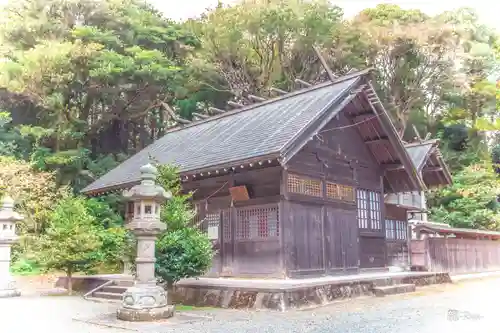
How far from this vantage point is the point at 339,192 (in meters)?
14.7

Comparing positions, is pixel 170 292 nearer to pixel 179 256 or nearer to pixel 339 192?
pixel 179 256

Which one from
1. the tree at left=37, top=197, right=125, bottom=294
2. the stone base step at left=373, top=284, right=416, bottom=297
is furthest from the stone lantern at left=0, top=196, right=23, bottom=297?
the stone base step at left=373, top=284, right=416, bottom=297

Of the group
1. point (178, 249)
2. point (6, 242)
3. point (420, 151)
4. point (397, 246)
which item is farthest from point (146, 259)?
point (420, 151)

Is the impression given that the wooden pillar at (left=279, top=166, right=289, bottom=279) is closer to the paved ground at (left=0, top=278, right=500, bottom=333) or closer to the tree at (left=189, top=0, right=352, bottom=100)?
the paved ground at (left=0, top=278, right=500, bottom=333)

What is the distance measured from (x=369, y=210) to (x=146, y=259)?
932cm

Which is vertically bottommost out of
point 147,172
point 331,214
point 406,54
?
point 331,214

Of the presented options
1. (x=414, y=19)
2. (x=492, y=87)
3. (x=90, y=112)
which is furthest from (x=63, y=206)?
(x=492, y=87)

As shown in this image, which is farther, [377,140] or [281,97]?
[281,97]

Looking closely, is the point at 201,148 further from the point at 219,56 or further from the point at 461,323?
the point at 219,56

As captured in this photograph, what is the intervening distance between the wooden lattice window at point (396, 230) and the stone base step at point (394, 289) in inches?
206

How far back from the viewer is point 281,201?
12.5 metres

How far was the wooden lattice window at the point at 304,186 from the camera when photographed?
12.9 m

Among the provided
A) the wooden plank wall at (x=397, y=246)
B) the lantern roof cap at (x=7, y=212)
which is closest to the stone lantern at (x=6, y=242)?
the lantern roof cap at (x=7, y=212)

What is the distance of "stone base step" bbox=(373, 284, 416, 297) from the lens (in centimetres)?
1227
